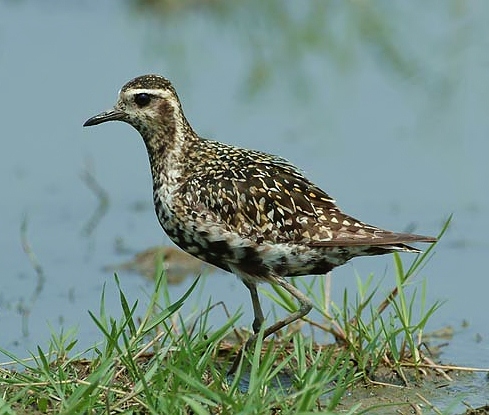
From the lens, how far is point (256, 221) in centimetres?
752

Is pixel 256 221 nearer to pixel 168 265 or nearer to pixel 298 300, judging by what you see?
pixel 298 300

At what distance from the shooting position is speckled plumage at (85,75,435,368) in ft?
24.6

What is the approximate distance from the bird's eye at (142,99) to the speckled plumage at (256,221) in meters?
0.33

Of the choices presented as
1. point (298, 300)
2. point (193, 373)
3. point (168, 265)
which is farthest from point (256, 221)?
point (168, 265)

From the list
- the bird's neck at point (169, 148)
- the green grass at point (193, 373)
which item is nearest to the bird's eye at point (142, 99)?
the bird's neck at point (169, 148)

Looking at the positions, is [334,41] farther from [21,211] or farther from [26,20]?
[21,211]

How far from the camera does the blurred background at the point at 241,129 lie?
962 centimetres

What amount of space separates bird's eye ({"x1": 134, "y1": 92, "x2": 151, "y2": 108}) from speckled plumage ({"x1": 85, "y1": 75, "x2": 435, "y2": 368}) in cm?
33

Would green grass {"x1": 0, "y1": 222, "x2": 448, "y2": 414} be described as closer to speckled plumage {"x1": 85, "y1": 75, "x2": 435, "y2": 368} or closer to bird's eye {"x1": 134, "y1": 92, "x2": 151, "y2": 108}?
speckled plumage {"x1": 85, "y1": 75, "x2": 435, "y2": 368}

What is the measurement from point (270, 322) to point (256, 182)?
1332mm

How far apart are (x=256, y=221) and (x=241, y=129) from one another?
5059mm

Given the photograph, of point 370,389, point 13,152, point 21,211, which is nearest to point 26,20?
point 13,152

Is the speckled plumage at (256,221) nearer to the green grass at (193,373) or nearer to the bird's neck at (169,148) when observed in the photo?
the bird's neck at (169,148)

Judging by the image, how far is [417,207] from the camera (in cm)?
1099
